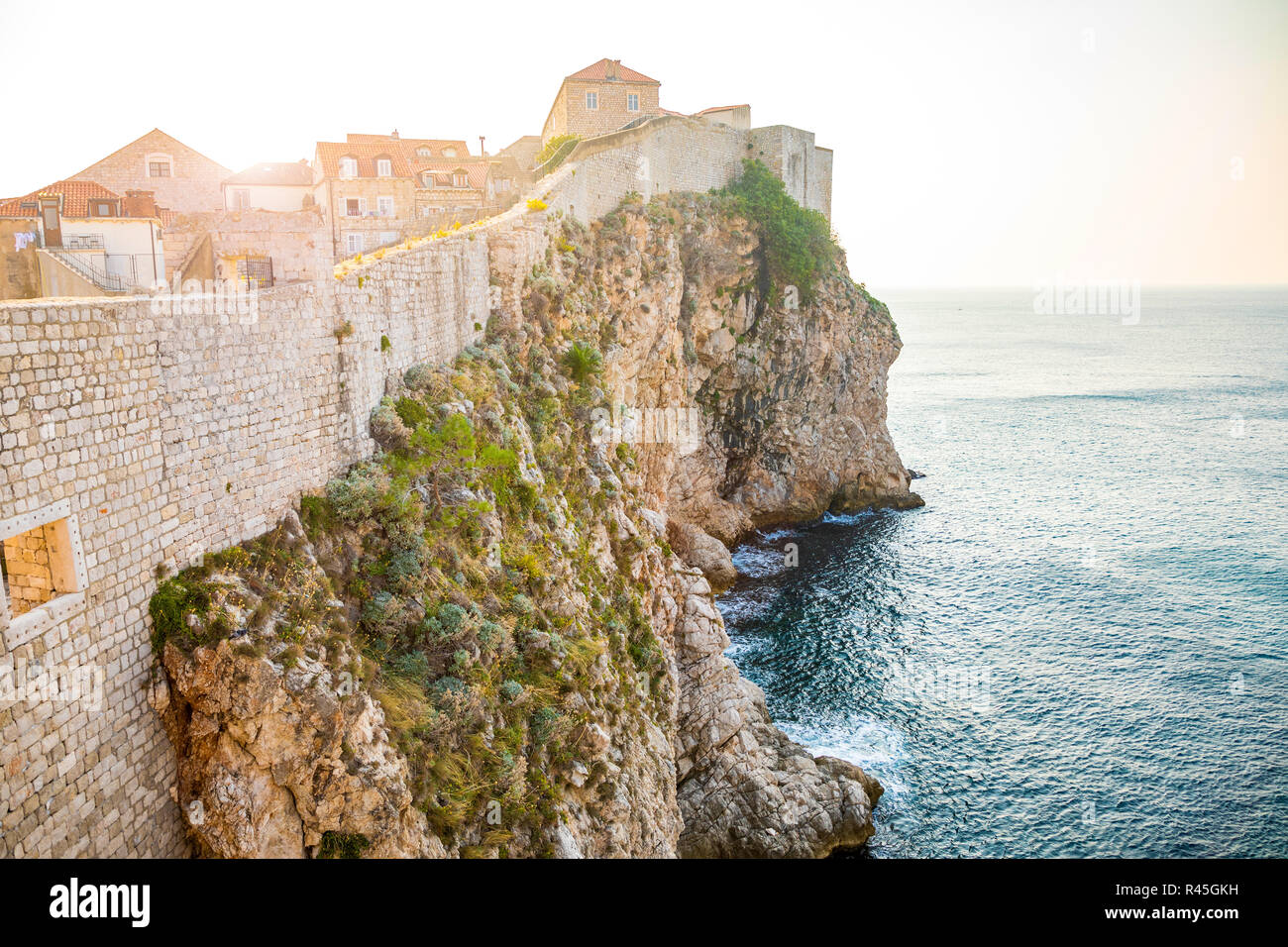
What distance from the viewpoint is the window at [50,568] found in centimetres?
876

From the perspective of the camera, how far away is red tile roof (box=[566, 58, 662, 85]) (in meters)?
50.1

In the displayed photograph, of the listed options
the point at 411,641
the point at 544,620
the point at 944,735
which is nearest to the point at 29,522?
the point at 411,641

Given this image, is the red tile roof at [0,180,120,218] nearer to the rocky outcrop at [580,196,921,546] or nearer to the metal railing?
the metal railing

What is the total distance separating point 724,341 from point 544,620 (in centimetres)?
3546

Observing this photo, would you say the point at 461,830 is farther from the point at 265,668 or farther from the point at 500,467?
the point at 500,467

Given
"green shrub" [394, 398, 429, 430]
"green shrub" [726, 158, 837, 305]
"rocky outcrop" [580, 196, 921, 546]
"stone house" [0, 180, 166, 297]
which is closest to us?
"stone house" [0, 180, 166, 297]

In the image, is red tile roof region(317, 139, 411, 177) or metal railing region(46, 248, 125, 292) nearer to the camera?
metal railing region(46, 248, 125, 292)

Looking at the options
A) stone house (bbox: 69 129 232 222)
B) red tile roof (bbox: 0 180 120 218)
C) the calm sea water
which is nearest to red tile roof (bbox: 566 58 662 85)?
stone house (bbox: 69 129 232 222)

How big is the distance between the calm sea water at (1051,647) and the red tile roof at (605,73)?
28001mm

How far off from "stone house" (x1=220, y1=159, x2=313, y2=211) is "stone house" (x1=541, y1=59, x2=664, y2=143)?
54.0 ft

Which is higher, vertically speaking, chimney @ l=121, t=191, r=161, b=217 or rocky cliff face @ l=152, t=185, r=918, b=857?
chimney @ l=121, t=191, r=161, b=217

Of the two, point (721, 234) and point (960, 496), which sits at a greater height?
point (721, 234)
